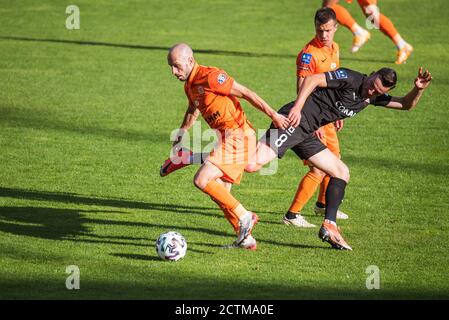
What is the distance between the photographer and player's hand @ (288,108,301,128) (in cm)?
936

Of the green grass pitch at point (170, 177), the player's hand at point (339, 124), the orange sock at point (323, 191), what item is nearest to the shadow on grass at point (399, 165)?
the green grass pitch at point (170, 177)

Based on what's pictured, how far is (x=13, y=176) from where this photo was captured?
12.3m

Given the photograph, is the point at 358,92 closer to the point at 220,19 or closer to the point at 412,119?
the point at 412,119

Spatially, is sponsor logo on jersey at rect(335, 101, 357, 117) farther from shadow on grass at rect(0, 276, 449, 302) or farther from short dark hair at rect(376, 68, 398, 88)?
shadow on grass at rect(0, 276, 449, 302)

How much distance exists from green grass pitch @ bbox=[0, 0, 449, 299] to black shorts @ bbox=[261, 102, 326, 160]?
3.13 ft

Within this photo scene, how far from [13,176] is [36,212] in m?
1.70

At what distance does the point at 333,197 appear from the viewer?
9.59 metres

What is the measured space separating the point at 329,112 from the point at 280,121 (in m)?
0.80

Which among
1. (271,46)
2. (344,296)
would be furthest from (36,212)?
(271,46)

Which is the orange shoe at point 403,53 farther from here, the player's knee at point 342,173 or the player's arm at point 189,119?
the player's arm at point 189,119

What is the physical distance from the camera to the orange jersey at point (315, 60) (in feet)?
34.8

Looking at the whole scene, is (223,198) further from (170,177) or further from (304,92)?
(170,177)

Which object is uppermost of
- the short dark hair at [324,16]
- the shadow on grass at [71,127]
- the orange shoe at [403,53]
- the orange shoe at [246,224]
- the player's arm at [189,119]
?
the orange shoe at [403,53]

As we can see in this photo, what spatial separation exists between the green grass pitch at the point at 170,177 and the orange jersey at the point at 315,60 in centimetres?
173
